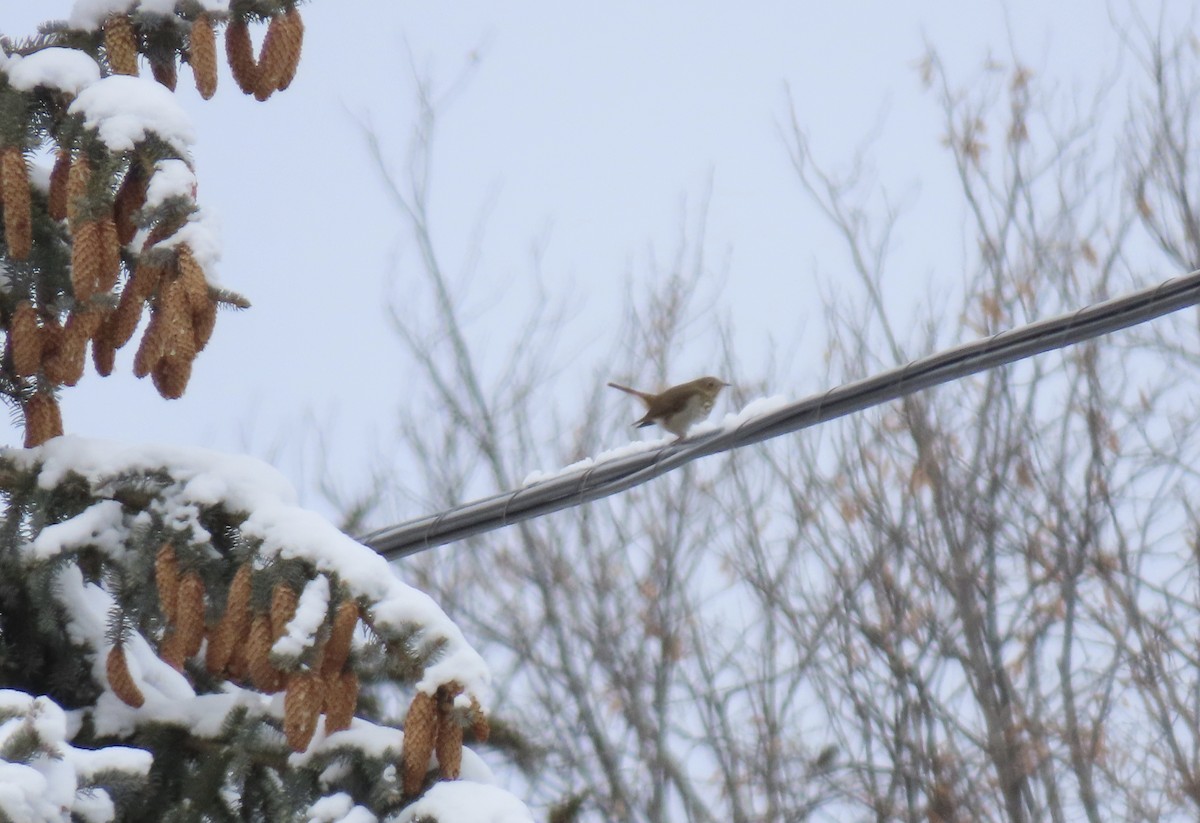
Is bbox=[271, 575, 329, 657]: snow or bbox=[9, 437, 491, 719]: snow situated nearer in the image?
bbox=[271, 575, 329, 657]: snow

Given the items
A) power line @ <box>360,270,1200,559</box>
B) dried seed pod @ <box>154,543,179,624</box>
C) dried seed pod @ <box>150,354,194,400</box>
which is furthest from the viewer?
power line @ <box>360,270,1200,559</box>

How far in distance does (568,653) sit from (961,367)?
9460 millimetres

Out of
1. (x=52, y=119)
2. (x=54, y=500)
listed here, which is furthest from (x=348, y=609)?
(x=52, y=119)

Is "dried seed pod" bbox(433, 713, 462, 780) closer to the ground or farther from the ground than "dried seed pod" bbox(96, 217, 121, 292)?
closer to the ground

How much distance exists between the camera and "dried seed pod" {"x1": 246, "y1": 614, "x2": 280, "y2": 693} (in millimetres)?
2527

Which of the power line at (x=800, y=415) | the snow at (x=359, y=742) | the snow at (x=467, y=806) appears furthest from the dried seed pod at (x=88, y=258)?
the power line at (x=800, y=415)

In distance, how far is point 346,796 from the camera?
2604mm

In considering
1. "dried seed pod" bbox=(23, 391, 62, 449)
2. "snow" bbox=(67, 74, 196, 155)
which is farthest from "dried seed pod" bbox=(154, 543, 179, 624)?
"snow" bbox=(67, 74, 196, 155)

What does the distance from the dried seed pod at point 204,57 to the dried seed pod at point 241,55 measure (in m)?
0.09

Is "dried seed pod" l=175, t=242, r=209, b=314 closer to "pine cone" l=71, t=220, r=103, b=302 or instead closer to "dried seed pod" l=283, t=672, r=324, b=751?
"pine cone" l=71, t=220, r=103, b=302

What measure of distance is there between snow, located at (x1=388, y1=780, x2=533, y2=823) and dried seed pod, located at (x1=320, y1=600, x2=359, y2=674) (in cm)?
27

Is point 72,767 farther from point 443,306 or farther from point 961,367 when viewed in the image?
point 443,306

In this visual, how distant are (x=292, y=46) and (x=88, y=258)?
65cm

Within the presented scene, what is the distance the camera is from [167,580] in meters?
2.66
